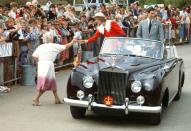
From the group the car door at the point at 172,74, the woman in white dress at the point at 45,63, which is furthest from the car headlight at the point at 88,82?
the woman in white dress at the point at 45,63

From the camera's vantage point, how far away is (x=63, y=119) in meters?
10.1

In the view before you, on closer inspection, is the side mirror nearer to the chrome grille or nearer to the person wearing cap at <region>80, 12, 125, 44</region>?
the chrome grille

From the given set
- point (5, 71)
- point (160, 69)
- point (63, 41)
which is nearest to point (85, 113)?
point (160, 69)

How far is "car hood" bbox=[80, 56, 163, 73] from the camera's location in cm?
991

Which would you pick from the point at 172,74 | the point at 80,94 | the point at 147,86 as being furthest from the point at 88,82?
→ the point at 172,74

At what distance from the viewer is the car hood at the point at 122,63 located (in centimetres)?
991

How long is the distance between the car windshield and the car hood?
27 cm

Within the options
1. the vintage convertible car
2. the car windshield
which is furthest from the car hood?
the car windshield

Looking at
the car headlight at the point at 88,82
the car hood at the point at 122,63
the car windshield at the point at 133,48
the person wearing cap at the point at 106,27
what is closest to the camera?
the car headlight at the point at 88,82

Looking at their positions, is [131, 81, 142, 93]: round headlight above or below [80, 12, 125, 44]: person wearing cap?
below

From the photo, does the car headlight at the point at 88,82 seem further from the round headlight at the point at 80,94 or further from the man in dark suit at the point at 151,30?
the man in dark suit at the point at 151,30

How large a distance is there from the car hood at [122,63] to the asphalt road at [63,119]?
1.03 metres

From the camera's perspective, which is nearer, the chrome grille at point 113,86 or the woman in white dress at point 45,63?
the chrome grille at point 113,86

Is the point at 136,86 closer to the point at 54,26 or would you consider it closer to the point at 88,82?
the point at 88,82
